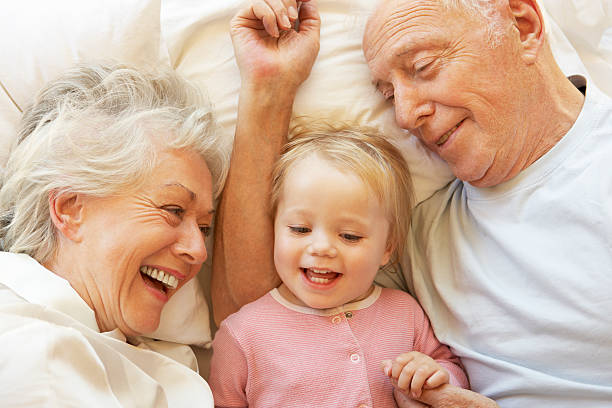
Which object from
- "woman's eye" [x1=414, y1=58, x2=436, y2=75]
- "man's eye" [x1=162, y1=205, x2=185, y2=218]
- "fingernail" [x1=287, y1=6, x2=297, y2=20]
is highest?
"fingernail" [x1=287, y1=6, x2=297, y2=20]

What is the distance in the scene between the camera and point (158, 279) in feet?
4.97

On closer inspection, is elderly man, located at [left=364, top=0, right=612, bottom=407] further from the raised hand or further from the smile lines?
the raised hand

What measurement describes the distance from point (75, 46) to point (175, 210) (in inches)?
24.4

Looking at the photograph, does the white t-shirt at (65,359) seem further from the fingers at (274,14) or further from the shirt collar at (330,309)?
the fingers at (274,14)

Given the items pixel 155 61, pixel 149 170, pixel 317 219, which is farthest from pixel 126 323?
pixel 155 61

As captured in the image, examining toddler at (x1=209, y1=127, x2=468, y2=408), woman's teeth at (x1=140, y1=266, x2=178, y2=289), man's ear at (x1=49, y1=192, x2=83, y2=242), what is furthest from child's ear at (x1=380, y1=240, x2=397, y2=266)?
man's ear at (x1=49, y1=192, x2=83, y2=242)

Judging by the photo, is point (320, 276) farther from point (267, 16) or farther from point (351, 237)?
point (267, 16)

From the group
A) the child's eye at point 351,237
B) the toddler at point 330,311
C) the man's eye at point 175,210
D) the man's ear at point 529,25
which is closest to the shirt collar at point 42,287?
the man's eye at point 175,210

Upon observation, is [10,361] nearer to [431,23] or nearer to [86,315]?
[86,315]

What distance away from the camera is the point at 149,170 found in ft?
4.78

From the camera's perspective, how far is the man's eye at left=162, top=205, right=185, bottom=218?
149 centimetres

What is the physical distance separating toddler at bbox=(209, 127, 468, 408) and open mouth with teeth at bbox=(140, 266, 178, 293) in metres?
0.20

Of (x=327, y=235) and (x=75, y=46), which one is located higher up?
(x=75, y=46)

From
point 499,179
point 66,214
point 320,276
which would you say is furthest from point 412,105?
point 66,214
